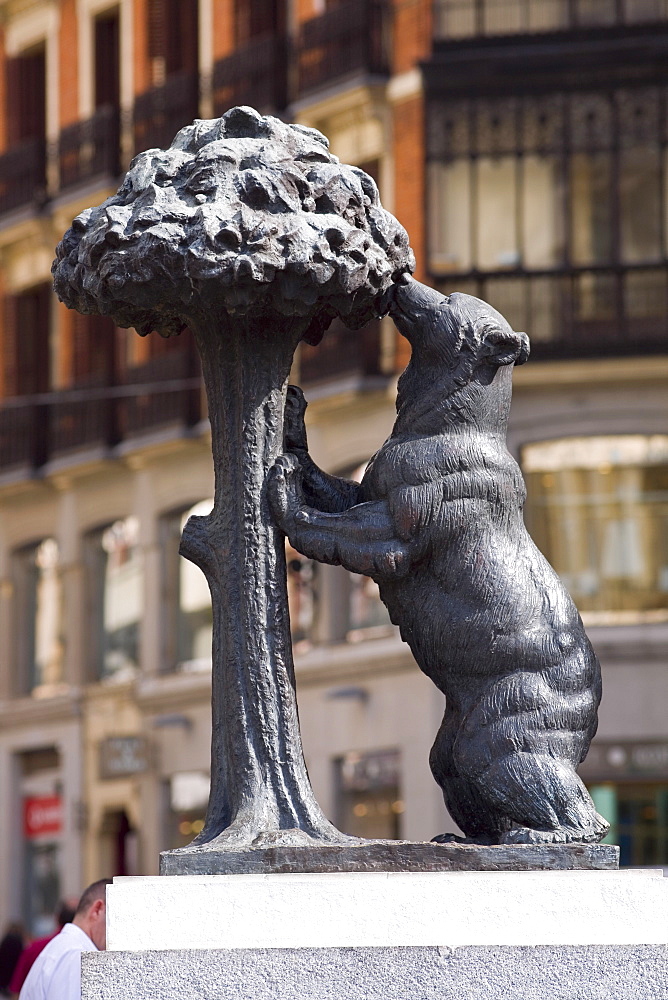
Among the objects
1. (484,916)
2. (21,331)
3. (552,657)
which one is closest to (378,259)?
(552,657)

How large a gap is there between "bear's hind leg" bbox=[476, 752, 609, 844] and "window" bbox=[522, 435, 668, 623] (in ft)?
61.3

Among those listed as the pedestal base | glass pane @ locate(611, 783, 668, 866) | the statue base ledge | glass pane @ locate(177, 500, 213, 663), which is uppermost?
glass pane @ locate(177, 500, 213, 663)

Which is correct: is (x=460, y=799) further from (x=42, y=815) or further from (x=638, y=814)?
(x=42, y=815)

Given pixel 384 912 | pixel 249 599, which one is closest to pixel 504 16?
pixel 249 599

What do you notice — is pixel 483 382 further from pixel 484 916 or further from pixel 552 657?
pixel 484 916

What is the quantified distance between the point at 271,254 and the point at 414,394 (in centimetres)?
64

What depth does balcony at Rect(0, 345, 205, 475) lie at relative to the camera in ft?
93.7

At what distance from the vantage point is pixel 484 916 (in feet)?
17.8

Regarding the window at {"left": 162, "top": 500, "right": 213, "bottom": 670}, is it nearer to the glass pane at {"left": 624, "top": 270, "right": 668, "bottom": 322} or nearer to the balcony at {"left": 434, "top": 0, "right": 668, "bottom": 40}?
the glass pane at {"left": 624, "top": 270, "right": 668, "bottom": 322}

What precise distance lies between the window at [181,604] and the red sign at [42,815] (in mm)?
2897

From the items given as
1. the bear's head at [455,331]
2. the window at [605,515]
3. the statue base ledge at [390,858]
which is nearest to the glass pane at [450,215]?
the window at [605,515]

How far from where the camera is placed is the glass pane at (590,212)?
981 inches

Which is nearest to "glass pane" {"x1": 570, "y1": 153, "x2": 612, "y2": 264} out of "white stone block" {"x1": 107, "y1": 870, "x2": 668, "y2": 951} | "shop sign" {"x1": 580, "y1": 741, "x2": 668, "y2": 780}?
"shop sign" {"x1": 580, "y1": 741, "x2": 668, "y2": 780}

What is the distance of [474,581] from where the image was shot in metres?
5.98
